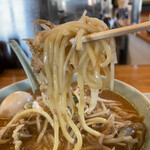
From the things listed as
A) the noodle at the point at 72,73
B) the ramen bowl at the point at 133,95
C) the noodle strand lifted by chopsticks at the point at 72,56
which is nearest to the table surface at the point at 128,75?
the ramen bowl at the point at 133,95

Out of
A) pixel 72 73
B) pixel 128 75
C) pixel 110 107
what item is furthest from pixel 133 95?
pixel 72 73

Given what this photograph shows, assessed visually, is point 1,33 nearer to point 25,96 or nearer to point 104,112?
point 25,96

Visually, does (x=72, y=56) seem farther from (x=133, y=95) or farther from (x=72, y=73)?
(x=133, y=95)

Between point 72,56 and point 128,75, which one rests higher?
point 72,56

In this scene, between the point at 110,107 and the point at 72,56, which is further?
the point at 110,107

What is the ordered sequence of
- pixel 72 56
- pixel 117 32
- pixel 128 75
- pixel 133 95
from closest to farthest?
pixel 117 32 → pixel 72 56 → pixel 133 95 → pixel 128 75

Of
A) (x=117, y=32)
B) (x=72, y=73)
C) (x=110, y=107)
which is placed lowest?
(x=110, y=107)

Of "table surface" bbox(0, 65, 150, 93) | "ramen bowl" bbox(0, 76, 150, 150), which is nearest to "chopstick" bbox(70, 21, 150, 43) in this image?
"ramen bowl" bbox(0, 76, 150, 150)
